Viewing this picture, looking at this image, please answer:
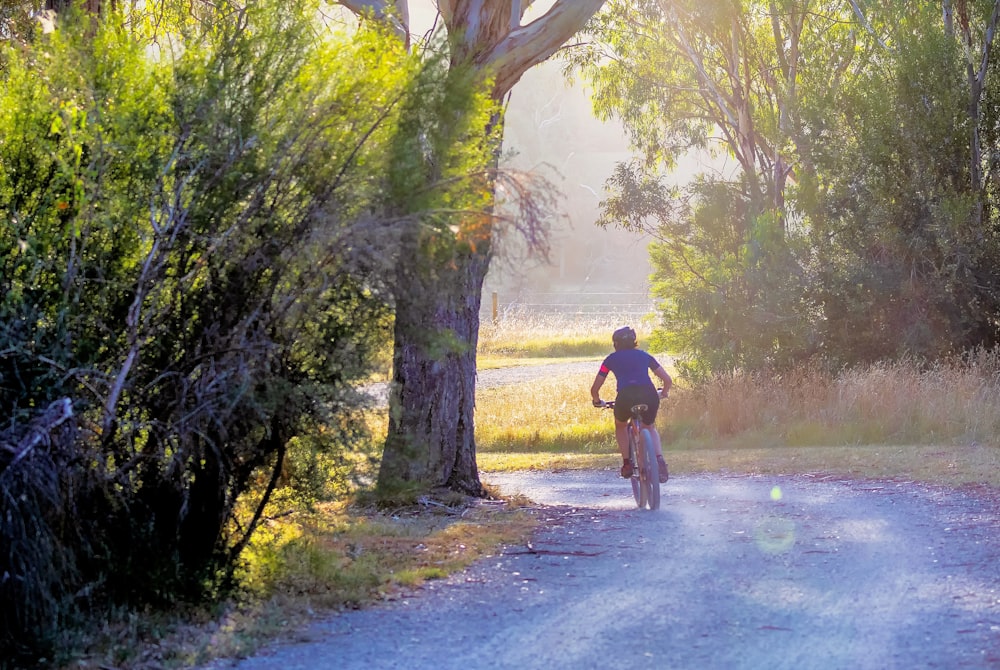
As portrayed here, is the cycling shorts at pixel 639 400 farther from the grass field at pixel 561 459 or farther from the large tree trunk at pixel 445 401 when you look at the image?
the large tree trunk at pixel 445 401

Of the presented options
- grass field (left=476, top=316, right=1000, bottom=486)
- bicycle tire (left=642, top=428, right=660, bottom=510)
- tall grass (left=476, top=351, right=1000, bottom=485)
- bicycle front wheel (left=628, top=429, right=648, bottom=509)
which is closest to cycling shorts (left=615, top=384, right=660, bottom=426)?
bicycle tire (left=642, top=428, right=660, bottom=510)

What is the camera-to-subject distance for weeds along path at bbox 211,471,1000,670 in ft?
20.5

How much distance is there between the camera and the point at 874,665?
5.98 meters

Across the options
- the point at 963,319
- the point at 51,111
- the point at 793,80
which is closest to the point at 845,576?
the point at 51,111

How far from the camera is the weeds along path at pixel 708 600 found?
6262 mm

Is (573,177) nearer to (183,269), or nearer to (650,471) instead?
(650,471)

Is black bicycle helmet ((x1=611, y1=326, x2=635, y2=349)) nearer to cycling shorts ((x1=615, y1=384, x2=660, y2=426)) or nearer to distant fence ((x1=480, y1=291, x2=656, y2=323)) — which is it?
cycling shorts ((x1=615, y1=384, x2=660, y2=426))

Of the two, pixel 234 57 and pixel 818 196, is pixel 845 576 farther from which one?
pixel 818 196

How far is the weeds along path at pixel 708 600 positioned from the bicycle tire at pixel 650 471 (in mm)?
154

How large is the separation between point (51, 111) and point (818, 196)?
1815 centimetres

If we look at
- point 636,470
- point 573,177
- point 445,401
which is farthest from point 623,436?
point 573,177

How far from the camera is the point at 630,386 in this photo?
450 inches

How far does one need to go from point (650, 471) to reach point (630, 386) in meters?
0.81

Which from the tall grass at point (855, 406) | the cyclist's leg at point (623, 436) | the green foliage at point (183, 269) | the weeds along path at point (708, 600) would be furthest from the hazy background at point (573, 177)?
the green foliage at point (183, 269)
